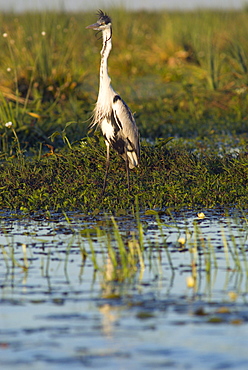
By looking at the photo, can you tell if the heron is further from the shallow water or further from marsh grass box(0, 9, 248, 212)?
the shallow water

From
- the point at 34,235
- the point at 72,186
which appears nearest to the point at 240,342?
the point at 34,235

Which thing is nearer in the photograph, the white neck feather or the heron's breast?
the white neck feather

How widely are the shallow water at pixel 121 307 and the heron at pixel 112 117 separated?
6.24ft

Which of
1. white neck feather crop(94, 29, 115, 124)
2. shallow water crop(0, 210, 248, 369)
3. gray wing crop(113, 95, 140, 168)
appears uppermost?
white neck feather crop(94, 29, 115, 124)

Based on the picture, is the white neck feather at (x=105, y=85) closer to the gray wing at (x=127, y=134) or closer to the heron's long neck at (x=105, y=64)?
the heron's long neck at (x=105, y=64)

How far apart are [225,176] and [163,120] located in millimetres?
3916

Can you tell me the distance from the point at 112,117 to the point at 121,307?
12.4ft

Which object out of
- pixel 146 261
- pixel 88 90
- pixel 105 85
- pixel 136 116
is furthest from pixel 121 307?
pixel 88 90

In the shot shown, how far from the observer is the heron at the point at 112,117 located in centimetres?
730

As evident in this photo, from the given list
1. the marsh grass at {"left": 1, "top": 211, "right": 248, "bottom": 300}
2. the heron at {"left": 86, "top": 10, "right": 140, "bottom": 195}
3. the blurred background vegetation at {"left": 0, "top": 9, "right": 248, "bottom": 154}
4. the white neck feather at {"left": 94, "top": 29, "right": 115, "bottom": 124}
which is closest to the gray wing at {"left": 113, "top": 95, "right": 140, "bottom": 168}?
the heron at {"left": 86, "top": 10, "right": 140, "bottom": 195}

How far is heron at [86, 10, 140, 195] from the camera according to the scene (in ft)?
23.9

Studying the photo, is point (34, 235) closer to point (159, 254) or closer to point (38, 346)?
point (159, 254)

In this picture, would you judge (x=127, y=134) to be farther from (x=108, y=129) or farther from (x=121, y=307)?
(x=121, y=307)

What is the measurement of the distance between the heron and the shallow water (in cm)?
190
